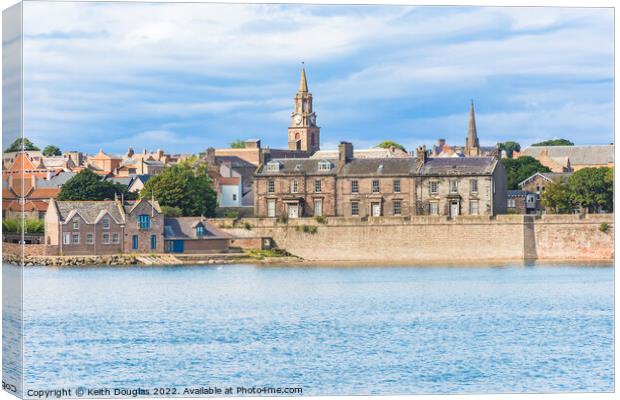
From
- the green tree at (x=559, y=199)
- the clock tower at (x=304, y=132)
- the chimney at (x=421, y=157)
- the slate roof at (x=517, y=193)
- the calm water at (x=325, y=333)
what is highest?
the clock tower at (x=304, y=132)

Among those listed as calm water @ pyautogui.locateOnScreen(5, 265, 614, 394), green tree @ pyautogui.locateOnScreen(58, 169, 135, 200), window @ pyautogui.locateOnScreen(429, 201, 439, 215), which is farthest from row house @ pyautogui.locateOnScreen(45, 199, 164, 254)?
window @ pyautogui.locateOnScreen(429, 201, 439, 215)

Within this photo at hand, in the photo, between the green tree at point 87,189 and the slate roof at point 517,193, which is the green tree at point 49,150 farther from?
the slate roof at point 517,193


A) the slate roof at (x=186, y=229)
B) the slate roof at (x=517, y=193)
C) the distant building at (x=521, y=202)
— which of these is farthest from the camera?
the slate roof at (x=517, y=193)

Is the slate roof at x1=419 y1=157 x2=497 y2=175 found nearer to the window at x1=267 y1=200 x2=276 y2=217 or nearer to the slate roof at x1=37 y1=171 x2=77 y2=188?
the window at x1=267 y1=200 x2=276 y2=217

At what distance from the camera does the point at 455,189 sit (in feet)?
186

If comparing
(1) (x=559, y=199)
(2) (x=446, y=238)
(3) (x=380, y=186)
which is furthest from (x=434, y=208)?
(1) (x=559, y=199)

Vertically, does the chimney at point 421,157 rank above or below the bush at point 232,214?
above

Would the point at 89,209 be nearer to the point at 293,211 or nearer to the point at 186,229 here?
the point at 186,229

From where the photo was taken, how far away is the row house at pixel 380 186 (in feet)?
186

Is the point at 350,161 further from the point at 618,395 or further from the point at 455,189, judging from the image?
the point at 618,395

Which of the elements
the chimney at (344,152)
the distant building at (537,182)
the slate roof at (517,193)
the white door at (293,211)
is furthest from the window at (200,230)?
the distant building at (537,182)

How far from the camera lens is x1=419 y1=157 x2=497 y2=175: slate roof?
56719 millimetres

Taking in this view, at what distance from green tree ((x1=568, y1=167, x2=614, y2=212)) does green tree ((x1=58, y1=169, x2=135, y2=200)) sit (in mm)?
18049

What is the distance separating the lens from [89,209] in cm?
5119
